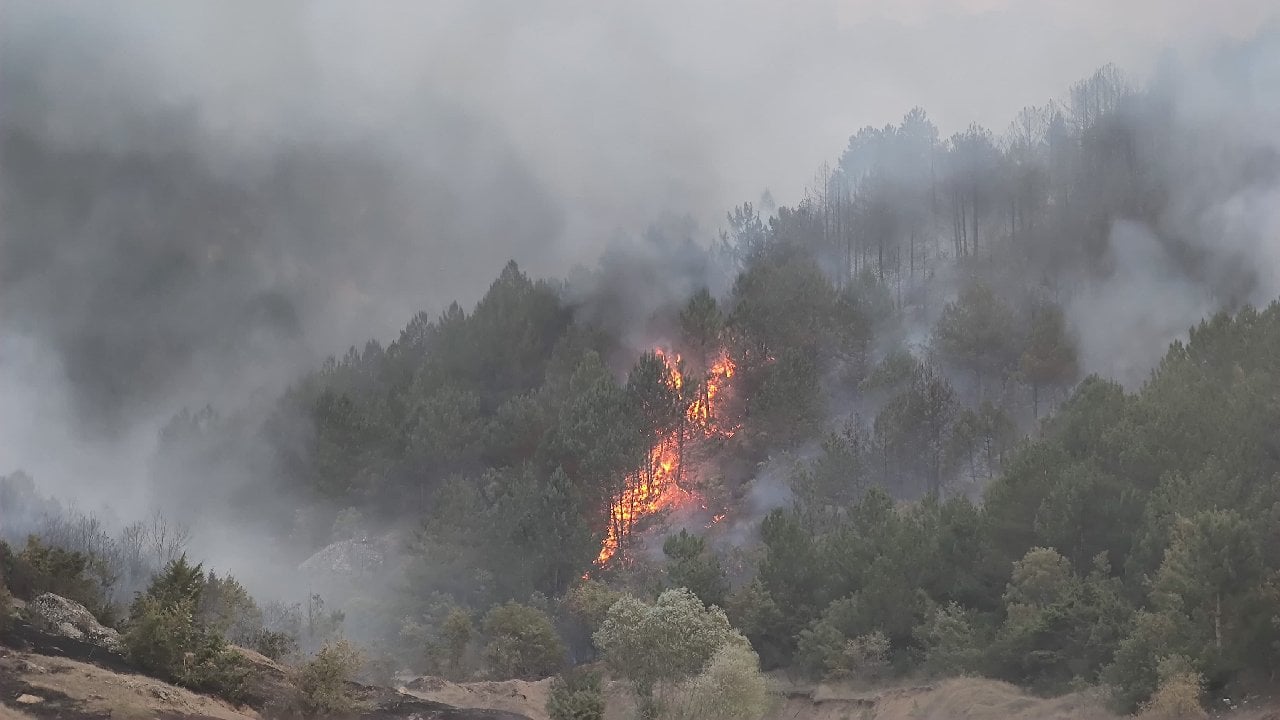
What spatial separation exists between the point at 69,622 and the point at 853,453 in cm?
6660

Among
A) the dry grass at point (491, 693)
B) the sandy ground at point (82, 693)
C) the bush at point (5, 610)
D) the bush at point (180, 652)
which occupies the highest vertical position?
the bush at point (5, 610)

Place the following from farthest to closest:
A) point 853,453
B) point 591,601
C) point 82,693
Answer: point 853,453, point 591,601, point 82,693

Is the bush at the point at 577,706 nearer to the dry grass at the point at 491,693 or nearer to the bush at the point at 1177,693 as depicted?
the dry grass at the point at 491,693

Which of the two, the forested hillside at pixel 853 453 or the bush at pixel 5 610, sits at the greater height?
the forested hillside at pixel 853 453

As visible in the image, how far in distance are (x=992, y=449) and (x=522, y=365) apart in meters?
51.9

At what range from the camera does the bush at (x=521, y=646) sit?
68463 millimetres

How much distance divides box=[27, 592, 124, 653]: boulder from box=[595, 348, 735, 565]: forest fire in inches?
2161

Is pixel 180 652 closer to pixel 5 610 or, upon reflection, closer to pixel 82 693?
pixel 5 610

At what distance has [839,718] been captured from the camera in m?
53.2

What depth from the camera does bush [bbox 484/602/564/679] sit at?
68.5 metres

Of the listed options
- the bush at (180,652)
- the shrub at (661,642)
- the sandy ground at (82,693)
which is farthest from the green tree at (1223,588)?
the bush at (180,652)

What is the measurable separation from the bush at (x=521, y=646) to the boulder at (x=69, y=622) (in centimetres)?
3513

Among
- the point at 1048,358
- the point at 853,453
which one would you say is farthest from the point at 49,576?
the point at 1048,358

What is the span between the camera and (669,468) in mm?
102250
